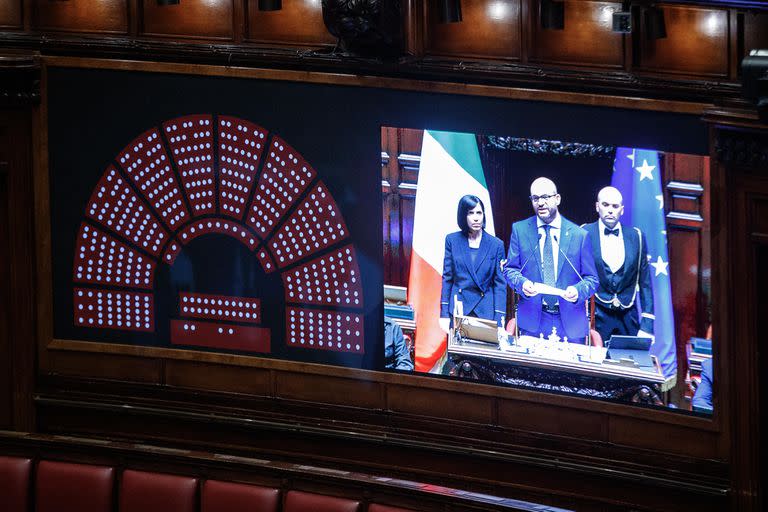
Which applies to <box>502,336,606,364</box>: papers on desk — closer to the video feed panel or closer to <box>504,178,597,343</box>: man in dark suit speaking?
<box>504,178,597,343</box>: man in dark suit speaking

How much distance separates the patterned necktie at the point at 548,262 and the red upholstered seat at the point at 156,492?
2.16m

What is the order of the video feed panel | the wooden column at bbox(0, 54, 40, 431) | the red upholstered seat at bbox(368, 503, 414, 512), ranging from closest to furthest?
1. the red upholstered seat at bbox(368, 503, 414, 512)
2. the video feed panel
3. the wooden column at bbox(0, 54, 40, 431)

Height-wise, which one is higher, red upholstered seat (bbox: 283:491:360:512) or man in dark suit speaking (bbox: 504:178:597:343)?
man in dark suit speaking (bbox: 504:178:597:343)

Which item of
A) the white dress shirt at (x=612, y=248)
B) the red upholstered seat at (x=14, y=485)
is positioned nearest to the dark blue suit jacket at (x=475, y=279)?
the white dress shirt at (x=612, y=248)

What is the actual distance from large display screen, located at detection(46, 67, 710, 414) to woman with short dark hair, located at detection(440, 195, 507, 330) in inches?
1.2

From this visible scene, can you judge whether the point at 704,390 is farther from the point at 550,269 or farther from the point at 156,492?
the point at 156,492

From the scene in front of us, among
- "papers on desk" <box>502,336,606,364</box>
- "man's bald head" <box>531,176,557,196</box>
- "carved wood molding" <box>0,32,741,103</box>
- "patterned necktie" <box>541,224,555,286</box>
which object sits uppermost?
"carved wood molding" <box>0,32,741,103</box>

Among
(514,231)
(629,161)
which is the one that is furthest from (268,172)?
(629,161)

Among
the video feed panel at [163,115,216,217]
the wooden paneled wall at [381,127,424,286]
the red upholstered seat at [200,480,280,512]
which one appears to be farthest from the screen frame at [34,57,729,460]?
the red upholstered seat at [200,480,280,512]

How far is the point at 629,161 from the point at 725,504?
1.81 m

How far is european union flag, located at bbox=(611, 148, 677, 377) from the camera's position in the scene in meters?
7.11

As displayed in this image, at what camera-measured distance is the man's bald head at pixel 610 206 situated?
23.6 ft

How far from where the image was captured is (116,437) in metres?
8.88

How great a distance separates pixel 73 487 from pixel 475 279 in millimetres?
2422
